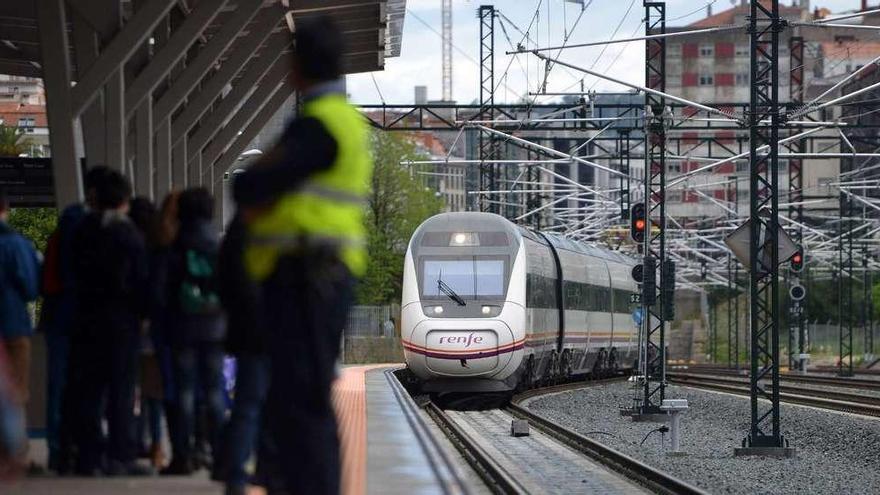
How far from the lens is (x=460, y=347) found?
31.8 m

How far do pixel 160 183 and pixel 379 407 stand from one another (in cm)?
403

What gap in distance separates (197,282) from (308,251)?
409cm

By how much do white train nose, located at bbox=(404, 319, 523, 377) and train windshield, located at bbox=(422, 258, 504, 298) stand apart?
0.63 metres

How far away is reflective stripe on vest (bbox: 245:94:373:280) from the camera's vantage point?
656cm

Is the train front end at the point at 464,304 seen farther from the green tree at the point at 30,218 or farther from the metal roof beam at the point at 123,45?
the green tree at the point at 30,218

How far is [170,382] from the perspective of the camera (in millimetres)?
10961

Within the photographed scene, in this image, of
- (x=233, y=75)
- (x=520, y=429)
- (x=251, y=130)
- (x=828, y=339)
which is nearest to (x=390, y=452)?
(x=233, y=75)

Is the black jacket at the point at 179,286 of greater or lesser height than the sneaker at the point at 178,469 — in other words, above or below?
above

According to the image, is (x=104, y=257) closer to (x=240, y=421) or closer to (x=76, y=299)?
(x=76, y=299)

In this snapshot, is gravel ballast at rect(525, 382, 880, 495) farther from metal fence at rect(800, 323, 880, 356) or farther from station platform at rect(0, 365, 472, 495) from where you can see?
metal fence at rect(800, 323, 880, 356)

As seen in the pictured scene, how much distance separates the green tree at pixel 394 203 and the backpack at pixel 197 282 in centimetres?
6229

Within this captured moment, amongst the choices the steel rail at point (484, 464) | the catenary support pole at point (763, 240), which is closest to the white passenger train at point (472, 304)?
the steel rail at point (484, 464)

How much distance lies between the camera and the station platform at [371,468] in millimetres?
10555

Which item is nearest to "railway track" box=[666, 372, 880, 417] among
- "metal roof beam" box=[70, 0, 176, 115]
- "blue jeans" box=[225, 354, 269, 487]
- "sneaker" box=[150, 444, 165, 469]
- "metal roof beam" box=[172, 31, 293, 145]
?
"metal roof beam" box=[172, 31, 293, 145]
